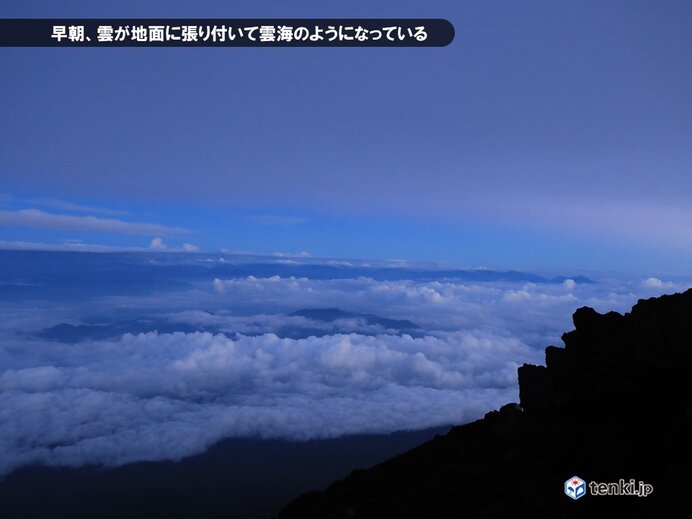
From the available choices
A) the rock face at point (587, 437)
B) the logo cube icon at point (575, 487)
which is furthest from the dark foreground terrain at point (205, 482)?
the logo cube icon at point (575, 487)

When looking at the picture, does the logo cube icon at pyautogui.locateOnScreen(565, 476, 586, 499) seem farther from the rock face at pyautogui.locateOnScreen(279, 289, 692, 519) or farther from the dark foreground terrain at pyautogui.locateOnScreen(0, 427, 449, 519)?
the dark foreground terrain at pyautogui.locateOnScreen(0, 427, 449, 519)

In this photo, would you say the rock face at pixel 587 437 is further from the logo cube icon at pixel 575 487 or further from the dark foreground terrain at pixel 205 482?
the dark foreground terrain at pixel 205 482

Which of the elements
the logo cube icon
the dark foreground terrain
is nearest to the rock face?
the logo cube icon

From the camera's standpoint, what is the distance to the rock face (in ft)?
52.3

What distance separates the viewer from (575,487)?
16.2 meters

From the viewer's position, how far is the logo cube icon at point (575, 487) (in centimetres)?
1601

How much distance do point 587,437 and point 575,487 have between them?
208 inches

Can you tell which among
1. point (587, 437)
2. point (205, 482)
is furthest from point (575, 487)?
point (205, 482)

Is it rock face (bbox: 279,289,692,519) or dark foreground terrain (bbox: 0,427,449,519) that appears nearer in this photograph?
rock face (bbox: 279,289,692,519)

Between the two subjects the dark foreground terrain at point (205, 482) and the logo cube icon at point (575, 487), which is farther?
the dark foreground terrain at point (205, 482)

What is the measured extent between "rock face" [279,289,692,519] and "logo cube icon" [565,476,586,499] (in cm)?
24

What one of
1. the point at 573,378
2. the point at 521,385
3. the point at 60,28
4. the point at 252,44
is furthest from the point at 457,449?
the point at 60,28

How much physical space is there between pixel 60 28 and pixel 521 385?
1572 inches

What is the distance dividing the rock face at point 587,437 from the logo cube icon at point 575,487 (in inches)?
9.3
